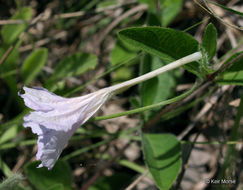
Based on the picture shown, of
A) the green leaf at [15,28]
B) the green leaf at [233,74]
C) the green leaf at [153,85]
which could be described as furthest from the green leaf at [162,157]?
the green leaf at [15,28]

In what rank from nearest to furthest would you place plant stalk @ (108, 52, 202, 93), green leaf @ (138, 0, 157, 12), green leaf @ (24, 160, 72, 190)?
plant stalk @ (108, 52, 202, 93) < green leaf @ (24, 160, 72, 190) < green leaf @ (138, 0, 157, 12)

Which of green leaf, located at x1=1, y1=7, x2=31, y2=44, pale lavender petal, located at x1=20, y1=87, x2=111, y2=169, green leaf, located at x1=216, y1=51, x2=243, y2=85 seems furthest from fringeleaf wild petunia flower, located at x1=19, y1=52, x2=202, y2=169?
green leaf, located at x1=1, y1=7, x2=31, y2=44

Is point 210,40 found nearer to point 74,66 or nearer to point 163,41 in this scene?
point 163,41

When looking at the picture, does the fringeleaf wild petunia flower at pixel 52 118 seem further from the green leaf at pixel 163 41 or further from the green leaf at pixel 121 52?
the green leaf at pixel 121 52

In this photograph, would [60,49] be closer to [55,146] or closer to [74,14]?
[74,14]

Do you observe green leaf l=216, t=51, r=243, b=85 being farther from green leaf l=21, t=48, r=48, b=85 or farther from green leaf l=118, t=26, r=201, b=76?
green leaf l=21, t=48, r=48, b=85

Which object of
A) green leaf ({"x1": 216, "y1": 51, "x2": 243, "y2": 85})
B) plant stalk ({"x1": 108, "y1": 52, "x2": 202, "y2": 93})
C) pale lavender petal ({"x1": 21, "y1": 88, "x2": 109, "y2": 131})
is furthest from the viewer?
green leaf ({"x1": 216, "y1": 51, "x2": 243, "y2": 85})

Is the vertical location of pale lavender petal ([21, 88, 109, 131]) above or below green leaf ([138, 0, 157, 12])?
below
